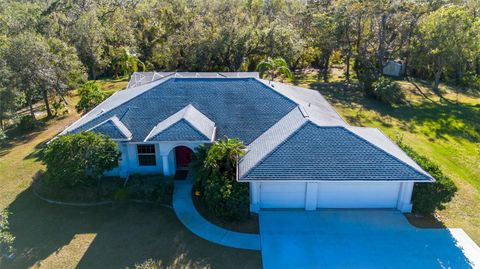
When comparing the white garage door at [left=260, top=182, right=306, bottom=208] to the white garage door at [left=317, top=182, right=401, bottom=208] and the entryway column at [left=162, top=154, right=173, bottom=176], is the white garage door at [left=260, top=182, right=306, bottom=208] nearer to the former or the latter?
the white garage door at [left=317, top=182, right=401, bottom=208]

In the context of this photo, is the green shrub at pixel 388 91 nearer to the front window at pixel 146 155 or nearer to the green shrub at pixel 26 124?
the front window at pixel 146 155

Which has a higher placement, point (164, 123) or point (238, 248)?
point (164, 123)

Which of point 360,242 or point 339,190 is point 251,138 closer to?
point 339,190

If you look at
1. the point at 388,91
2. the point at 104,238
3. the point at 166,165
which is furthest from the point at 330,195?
the point at 388,91

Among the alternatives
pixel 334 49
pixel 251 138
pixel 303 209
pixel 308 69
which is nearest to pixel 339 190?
pixel 303 209

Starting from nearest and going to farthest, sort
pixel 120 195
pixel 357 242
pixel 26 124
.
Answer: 1. pixel 357 242
2. pixel 120 195
3. pixel 26 124

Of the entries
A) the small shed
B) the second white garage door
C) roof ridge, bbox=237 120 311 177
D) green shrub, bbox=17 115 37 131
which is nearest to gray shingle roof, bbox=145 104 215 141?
roof ridge, bbox=237 120 311 177

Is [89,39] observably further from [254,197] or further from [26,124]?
[254,197]
